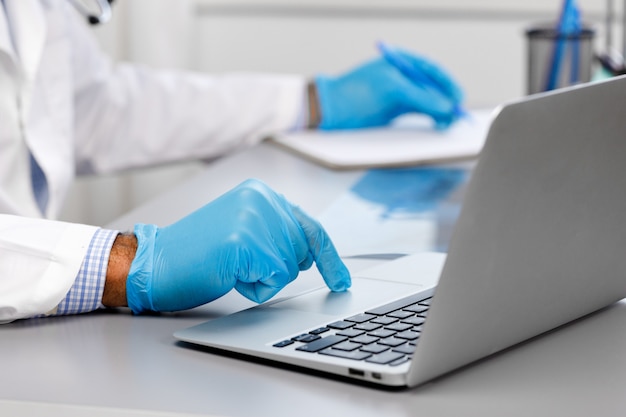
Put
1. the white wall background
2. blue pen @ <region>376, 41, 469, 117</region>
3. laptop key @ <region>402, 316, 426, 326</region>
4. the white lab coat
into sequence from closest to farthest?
laptop key @ <region>402, 316, 426, 326</region>, the white lab coat, blue pen @ <region>376, 41, 469, 117</region>, the white wall background

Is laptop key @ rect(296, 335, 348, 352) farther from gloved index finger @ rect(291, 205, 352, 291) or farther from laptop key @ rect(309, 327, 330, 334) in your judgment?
gloved index finger @ rect(291, 205, 352, 291)

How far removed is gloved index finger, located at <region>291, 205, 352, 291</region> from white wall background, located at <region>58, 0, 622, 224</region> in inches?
70.5

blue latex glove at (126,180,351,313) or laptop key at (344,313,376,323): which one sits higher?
blue latex glove at (126,180,351,313)

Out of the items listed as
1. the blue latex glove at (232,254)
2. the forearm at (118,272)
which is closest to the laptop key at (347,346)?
→ the blue latex glove at (232,254)

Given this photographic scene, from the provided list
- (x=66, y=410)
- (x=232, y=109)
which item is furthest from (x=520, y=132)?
(x=232, y=109)

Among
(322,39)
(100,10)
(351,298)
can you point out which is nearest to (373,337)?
(351,298)

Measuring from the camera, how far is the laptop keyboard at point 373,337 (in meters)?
0.55

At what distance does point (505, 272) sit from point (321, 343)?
0.41ft

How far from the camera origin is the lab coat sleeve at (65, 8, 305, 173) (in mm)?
1582

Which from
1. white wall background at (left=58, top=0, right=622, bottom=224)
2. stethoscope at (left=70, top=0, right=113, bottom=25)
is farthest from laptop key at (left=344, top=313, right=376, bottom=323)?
white wall background at (left=58, top=0, right=622, bottom=224)

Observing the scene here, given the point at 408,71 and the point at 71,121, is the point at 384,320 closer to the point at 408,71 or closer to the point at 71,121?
the point at 71,121

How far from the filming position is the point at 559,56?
143 centimetres

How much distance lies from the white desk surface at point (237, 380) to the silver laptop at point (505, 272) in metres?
0.01

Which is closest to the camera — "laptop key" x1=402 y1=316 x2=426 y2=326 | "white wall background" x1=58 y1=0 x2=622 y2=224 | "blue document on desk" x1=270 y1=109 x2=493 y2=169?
"laptop key" x1=402 y1=316 x2=426 y2=326
